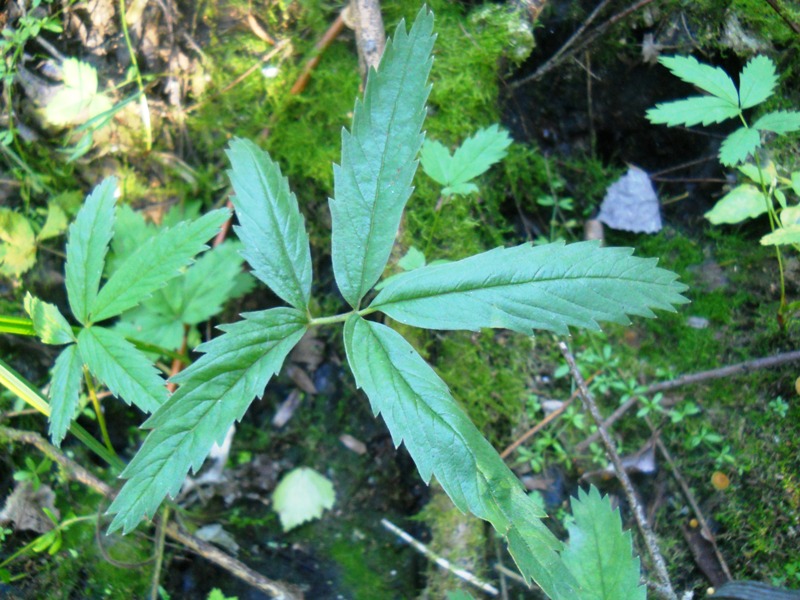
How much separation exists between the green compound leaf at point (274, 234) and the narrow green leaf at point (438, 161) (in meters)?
0.59

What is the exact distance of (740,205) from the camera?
2.09m

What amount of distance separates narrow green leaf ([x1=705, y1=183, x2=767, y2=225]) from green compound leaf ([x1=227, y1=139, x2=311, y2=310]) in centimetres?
153

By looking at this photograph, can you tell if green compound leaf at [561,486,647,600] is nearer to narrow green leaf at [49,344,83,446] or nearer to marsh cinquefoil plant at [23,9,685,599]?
marsh cinquefoil plant at [23,9,685,599]

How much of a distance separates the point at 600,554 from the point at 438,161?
4.59 feet

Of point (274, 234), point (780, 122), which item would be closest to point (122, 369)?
point (274, 234)

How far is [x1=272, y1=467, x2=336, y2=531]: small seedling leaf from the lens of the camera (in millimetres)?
2344

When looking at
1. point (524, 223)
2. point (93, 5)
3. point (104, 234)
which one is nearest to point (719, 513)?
point (524, 223)

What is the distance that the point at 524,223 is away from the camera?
258 cm

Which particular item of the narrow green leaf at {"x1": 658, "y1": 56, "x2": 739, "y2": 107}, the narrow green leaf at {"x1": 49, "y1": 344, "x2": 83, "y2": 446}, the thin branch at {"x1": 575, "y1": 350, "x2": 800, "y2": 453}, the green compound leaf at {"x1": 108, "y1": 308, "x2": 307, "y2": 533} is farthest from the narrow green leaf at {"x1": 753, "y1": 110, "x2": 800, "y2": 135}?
the narrow green leaf at {"x1": 49, "y1": 344, "x2": 83, "y2": 446}

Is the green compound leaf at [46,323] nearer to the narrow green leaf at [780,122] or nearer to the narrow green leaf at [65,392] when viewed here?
the narrow green leaf at [65,392]

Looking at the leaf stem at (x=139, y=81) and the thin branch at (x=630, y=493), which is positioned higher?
the leaf stem at (x=139, y=81)

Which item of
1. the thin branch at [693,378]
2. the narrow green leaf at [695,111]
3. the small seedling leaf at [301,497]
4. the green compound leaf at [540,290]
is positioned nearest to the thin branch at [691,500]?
the thin branch at [693,378]

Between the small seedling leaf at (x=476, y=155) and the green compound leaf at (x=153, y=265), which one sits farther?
the small seedling leaf at (x=476, y=155)

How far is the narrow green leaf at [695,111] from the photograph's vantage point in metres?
1.97
